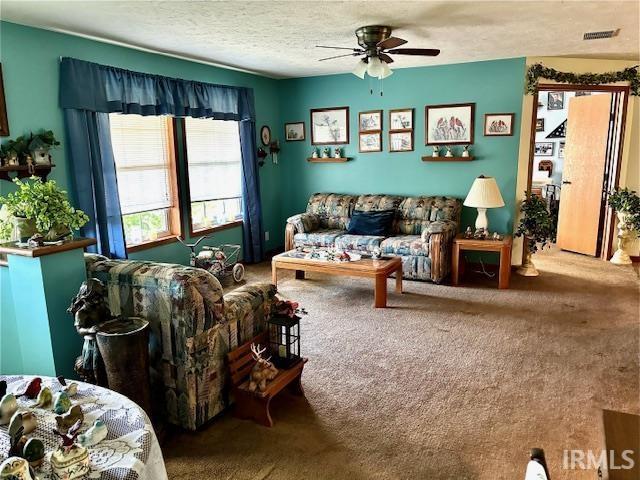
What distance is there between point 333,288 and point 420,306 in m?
1.00

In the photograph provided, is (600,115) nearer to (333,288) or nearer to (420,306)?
(420,306)

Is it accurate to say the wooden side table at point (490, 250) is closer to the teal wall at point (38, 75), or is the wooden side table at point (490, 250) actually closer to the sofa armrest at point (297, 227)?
the sofa armrest at point (297, 227)

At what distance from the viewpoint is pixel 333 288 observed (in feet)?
16.6

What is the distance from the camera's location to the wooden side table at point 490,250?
490 centimetres

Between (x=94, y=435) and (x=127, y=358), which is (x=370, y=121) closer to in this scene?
(x=127, y=358)

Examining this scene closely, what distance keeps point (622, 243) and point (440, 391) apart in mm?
4046

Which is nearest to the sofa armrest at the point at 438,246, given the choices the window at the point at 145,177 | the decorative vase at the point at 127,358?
the window at the point at 145,177

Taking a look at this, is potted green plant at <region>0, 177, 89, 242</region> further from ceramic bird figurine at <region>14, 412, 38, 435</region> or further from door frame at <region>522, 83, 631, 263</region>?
door frame at <region>522, 83, 631, 263</region>

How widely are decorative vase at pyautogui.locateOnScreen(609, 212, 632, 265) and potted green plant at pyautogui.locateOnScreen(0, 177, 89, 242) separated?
562cm

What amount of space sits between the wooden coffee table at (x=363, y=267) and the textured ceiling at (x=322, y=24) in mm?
2005

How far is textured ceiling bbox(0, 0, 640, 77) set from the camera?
320 cm

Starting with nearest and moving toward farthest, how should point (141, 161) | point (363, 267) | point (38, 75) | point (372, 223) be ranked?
point (38, 75), point (363, 267), point (141, 161), point (372, 223)

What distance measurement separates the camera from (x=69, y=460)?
125 cm

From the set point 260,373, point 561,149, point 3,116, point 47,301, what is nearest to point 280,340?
point 260,373
